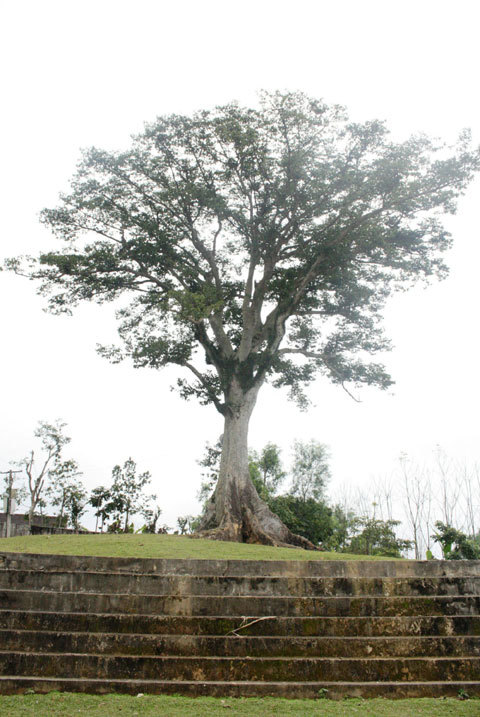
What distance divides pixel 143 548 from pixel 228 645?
189 inches

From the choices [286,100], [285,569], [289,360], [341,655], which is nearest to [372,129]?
[286,100]

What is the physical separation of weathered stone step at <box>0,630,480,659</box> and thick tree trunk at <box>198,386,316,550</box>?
8093mm

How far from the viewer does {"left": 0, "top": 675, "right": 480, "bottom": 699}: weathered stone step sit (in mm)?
6316

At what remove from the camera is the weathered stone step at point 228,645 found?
701 centimetres

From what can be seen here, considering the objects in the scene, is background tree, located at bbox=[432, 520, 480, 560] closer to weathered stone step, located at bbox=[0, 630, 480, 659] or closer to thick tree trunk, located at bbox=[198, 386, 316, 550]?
thick tree trunk, located at bbox=[198, 386, 316, 550]

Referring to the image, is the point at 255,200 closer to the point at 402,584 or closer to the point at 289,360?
the point at 289,360

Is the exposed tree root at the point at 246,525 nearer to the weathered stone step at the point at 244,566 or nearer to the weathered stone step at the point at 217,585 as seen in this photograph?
the weathered stone step at the point at 244,566

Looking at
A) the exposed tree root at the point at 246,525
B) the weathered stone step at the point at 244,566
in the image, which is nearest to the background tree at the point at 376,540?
the exposed tree root at the point at 246,525

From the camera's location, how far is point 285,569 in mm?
9703

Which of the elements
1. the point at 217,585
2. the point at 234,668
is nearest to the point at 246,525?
the point at 217,585

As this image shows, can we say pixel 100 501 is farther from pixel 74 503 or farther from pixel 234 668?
pixel 234 668

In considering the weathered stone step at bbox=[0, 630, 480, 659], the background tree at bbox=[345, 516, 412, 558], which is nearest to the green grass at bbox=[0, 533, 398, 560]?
the weathered stone step at bbox=[0, 630, 480, 659]

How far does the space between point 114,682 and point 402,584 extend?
4.43m

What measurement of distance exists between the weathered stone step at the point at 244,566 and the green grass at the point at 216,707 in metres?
3.51
